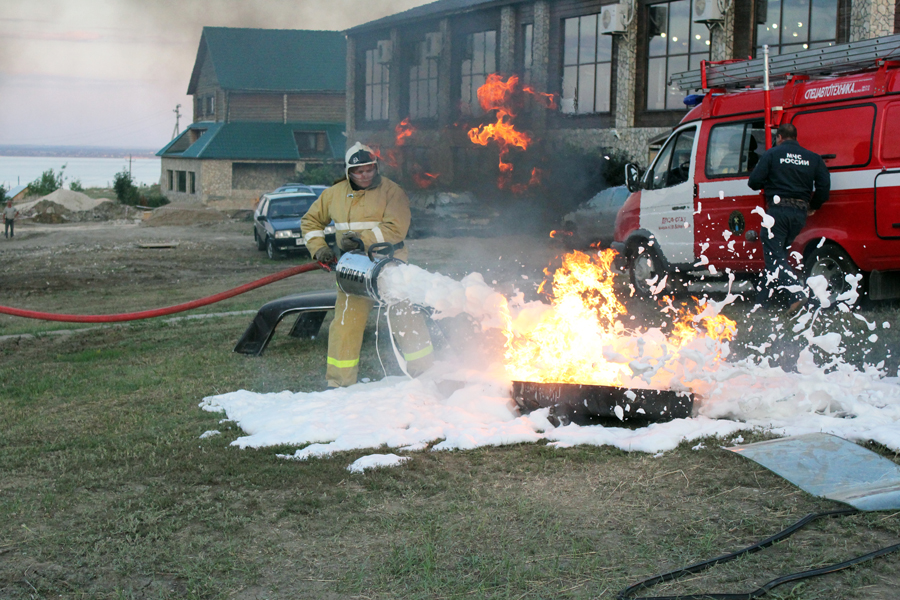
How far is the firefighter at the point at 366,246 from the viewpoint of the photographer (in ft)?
23.0

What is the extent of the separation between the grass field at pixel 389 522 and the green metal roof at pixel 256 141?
43.7 meters

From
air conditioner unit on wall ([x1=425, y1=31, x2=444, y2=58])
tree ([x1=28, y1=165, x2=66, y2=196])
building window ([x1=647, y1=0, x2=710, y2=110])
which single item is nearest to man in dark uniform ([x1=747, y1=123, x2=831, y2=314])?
air conditioner unit on wall ([x1=425, y1=31, x2=444, y2=58])

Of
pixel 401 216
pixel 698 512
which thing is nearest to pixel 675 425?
pixel 698 512

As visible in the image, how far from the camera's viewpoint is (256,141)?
164 ft

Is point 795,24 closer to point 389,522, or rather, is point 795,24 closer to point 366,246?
point 366,246

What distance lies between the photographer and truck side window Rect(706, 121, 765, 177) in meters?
9.77

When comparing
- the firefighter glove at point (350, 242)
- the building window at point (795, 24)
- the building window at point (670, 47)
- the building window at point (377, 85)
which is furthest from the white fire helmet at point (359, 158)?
the building window at point (670, 47)

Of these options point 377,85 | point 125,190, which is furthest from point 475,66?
Result: point 125,190

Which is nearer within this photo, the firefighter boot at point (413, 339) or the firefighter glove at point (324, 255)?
the firefighter boot at point (413, 339)

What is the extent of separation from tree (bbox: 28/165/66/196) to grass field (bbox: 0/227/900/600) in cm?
5171

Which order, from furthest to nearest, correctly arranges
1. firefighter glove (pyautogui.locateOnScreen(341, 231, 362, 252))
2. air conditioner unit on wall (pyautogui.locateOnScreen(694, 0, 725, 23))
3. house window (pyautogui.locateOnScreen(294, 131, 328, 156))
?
house window (pyautogui.locateOnScreen(294, 131, 328, 156))
air conditioner unit on wall (pyautogui.locateOnScreen(694, 0, 725, 23))
firefighter glove (pyautogui.locateOnScreen(341, 231, 362, 252))

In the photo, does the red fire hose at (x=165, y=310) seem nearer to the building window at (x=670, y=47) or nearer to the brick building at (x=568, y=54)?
the brick building at (x=568, y=54)

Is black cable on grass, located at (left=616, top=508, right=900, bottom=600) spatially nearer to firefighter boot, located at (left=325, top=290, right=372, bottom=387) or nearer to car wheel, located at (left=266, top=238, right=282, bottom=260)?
firefighter boot, located at (left=325, top=290, right=372, bottom=387)

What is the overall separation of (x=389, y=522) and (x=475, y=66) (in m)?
13.9
